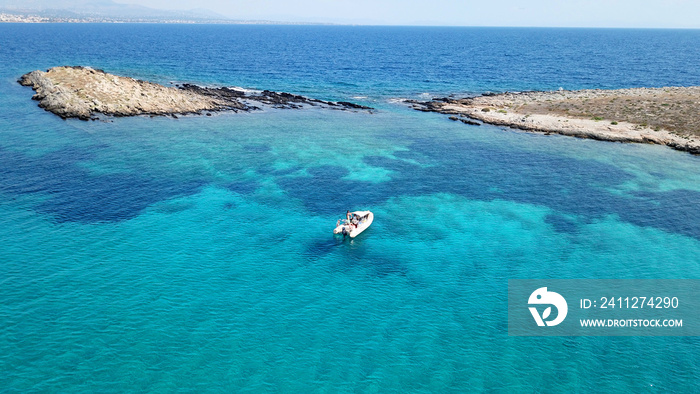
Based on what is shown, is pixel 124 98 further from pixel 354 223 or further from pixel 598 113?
pixel 598 113

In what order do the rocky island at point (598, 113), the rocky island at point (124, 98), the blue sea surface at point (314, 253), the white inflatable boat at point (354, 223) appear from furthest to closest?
1. the rocky island at point (124, 98)
2. the rocky island at point (598, 113)
3. the white inflatable boat at point (354, 223)
4. the blue sea surface at point (314, 253)

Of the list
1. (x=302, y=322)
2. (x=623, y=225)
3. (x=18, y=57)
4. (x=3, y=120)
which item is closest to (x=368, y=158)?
(x=623, y=225)

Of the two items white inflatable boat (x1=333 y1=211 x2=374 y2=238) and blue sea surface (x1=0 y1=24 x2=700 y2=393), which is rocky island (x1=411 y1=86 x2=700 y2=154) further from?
white inflatable boat (x1=333 y1=211 x2=374 y2=238)

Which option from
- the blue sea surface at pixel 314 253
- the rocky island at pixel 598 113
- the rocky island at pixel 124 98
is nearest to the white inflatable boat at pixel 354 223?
the blue sea surface at pixel 314 253

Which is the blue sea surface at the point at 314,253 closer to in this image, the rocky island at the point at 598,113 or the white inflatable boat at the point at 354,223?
the white inflatable boat at the point at 354,223

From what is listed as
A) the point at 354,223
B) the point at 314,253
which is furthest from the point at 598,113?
the point at 314,253

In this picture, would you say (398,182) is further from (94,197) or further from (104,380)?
(104,380)
